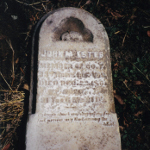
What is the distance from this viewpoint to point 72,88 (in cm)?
182

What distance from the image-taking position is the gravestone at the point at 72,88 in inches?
68.0

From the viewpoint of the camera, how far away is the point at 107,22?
2666 mm

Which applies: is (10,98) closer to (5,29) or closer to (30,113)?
(30,113)

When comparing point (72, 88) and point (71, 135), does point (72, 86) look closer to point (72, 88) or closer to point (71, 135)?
point (72, 88)

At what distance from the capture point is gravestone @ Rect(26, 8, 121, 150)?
173cm

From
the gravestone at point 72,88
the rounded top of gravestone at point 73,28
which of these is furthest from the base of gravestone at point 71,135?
the rounded top of gravestone at point 73,28

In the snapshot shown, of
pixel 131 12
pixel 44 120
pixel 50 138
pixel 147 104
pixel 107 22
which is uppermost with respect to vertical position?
pixel 131 12

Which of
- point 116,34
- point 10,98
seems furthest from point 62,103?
point 116,34

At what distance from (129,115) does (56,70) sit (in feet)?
4.78

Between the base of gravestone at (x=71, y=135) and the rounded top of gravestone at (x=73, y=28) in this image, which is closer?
the base of gravestone at (x=71, y=135)

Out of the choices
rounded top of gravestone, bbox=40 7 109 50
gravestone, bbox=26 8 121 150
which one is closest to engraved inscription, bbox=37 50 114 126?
gravestone, bbox=26 8 121 150

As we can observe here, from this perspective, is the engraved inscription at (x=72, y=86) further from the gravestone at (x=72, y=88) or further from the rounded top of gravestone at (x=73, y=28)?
the rounded top of gravestone at (x=73, y=28)

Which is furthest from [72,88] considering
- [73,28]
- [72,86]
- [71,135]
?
[73,28]

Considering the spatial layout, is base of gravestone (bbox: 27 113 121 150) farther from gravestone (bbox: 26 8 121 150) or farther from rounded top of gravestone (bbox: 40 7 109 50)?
rounded top of gravestone (bbox: 40 7 109 50)
